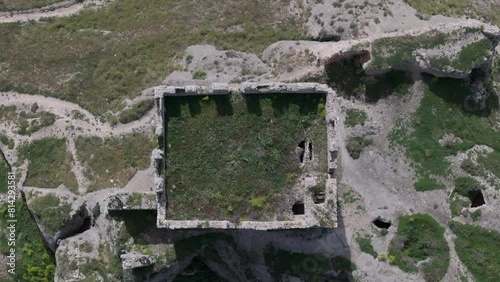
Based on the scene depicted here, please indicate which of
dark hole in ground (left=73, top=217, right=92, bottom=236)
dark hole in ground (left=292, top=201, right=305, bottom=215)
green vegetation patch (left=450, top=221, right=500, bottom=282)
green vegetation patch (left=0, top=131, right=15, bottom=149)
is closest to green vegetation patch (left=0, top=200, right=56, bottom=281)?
dark hole in ground (left=73, top=217, right=92, bottom=236)

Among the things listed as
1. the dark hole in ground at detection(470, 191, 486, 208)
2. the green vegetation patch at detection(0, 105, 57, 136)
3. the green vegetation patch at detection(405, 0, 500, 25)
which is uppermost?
the green vegetation patch at detection(405, 0, 500, 25)

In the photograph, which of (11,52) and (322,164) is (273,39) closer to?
(322,164)

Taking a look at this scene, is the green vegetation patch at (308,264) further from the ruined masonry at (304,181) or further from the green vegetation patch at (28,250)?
the green vegetation patch at (28,250)

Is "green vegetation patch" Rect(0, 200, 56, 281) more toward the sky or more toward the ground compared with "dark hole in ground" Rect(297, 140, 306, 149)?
more toward the ground

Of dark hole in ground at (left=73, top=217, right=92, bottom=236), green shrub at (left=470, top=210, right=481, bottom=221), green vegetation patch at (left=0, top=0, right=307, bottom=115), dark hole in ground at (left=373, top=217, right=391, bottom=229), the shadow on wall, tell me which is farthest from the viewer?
green vegetation patch at (left=0, top=0, right=307, bottom=115)

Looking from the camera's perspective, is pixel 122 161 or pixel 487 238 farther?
pixel 122 161

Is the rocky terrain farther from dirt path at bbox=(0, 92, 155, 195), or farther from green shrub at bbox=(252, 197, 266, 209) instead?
green shrub at bbox=(252, 197, 266, 209)

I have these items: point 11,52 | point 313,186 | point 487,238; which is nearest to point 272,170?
point 313,186
